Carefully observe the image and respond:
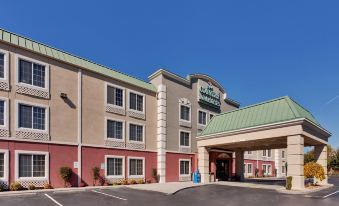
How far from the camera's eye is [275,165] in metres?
53.8

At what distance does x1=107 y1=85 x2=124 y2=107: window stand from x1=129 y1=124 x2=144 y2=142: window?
2.72 m

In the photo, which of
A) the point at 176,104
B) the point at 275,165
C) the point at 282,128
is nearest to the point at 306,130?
the point at 282,128

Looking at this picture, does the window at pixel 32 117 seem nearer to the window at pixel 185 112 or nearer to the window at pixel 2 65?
the window at pixel 2 65

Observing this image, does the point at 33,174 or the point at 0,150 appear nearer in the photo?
the point at 0,150

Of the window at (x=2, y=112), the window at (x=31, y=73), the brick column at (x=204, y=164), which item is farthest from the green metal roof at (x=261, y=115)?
the window at (x=2, y=112)

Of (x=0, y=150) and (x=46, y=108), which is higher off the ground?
(x=46, y=108)

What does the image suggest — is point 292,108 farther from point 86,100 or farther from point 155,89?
point 86,100

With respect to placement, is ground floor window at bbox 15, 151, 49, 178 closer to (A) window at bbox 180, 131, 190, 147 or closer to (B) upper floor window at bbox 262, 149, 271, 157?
(A) window at bbox 180, 131, 190, 147

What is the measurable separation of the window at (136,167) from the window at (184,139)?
6230mm

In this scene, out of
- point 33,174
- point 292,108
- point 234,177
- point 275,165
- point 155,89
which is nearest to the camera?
point 33,174

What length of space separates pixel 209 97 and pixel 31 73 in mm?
22550

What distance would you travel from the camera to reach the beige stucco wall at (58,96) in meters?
19.8

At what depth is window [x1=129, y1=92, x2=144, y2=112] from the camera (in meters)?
28.2

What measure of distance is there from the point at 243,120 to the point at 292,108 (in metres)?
5.24
